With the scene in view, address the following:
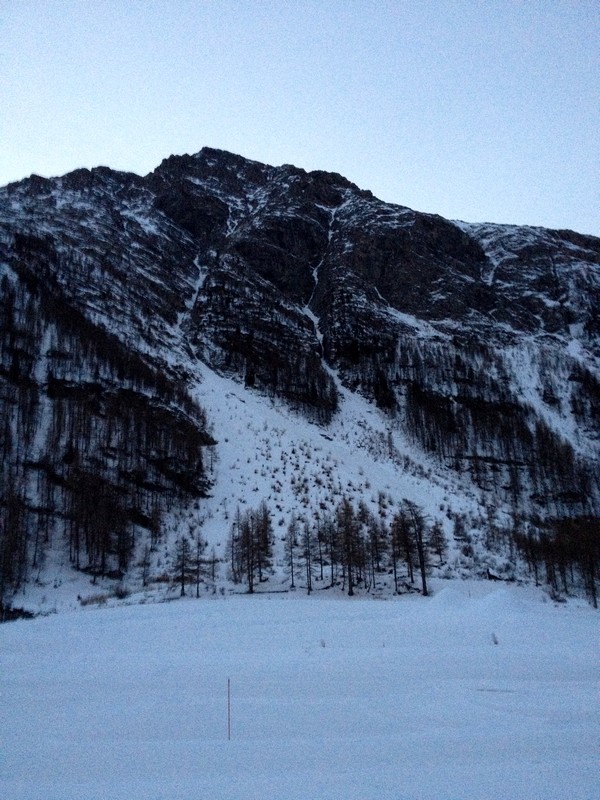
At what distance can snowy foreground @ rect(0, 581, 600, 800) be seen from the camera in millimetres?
5738

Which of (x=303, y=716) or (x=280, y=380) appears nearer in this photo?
(x=303, y=716)

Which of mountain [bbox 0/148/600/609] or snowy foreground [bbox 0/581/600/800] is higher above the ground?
mountain [bbox 0/148/600/609]

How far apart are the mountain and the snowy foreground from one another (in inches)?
920

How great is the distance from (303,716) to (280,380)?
8304 centimetres

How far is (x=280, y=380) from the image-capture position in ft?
296

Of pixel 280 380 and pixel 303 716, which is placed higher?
pixel 280 380

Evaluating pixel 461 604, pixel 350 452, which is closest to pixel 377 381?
pixel 350 452

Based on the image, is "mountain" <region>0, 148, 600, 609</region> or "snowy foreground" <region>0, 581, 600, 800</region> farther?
"mountain" <region>0, 148, 600, 609</region>

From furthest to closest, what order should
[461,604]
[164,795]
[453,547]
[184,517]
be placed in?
[184,517], [453,547], [461,604], [164,795]

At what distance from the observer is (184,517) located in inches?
1836

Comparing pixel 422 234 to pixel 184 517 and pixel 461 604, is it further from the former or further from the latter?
pixel 461 604

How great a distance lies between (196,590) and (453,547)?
24815 mm

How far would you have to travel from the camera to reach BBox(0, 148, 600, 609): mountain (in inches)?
1644

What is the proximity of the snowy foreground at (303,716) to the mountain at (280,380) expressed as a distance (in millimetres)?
23360
